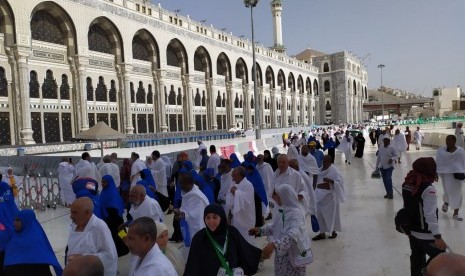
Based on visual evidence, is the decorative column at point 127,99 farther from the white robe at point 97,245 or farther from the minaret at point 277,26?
the minaret at point 277,26

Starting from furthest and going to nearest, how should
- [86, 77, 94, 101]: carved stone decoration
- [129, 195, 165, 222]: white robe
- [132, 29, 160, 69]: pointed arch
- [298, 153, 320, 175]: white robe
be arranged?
1. [132, 29, 160, 69]: pointed arch
2. [86, 77, 94, 101]: carved stone decoration
3. [298, 153, 320, 175]: white robe
4. [129, 195, 165, 222]: white robe

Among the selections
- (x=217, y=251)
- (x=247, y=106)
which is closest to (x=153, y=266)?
(x=217, y=251)

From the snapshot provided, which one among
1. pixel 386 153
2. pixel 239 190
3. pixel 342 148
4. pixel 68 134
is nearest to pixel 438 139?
pixel 342 148

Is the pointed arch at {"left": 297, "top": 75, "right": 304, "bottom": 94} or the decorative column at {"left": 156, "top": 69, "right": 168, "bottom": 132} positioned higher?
the pointed arch at {"left": 297, "top": 75, "right": 304, "bottom": 94}

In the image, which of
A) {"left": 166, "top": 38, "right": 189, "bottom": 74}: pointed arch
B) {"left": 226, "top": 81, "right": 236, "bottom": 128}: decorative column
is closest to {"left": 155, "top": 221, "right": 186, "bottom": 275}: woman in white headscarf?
{"left": 166, "top": 38, "right": 189, "bottom": 74}: pointed arch

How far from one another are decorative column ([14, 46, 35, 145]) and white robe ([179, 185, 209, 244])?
18740mm

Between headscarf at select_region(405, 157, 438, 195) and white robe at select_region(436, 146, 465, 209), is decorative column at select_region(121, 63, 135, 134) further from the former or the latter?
headscarf at select_region(405, 157, 438, 195)

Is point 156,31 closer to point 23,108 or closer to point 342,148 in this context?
point 23,108

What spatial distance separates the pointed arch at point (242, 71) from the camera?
44.4 meters

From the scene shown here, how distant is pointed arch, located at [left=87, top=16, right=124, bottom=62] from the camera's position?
85.2 ft

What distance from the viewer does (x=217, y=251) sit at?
2584mm

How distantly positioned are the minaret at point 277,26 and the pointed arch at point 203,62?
26610 mm

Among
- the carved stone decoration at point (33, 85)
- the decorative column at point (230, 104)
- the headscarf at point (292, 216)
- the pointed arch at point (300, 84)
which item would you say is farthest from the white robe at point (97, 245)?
the pointed arch at point (300, 84)

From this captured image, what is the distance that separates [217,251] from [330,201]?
369 centimetres
